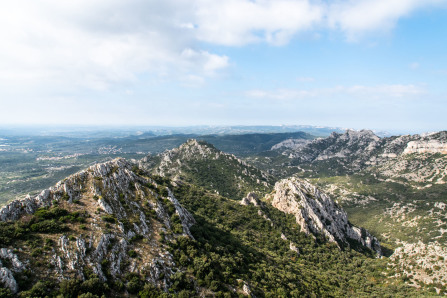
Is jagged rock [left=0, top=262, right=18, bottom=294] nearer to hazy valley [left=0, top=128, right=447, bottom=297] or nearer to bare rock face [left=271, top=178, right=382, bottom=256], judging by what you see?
hazy valley [left=0, top=128, right=447, bottom=297]

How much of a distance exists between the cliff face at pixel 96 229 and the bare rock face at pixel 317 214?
219 ft

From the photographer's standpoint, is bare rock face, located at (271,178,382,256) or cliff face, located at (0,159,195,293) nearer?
cliff face, located at (0,159,195,293)

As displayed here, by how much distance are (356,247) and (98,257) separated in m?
105

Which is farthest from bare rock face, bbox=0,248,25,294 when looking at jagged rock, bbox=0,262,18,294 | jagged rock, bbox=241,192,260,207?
jagged rock, bbox=241,192,260,207

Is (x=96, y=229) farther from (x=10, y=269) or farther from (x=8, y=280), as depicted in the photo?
(x=8, y=280)

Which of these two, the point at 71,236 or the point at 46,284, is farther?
the point at 71,236

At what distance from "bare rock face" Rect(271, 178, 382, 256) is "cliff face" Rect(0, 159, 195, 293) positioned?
66662 millimetres

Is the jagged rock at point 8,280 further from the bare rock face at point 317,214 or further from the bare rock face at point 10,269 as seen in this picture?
the bare rock face at point 317,214

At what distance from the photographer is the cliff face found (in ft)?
93.8

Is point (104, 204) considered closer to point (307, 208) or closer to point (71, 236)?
point (71, 236)

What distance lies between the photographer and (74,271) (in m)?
28.0

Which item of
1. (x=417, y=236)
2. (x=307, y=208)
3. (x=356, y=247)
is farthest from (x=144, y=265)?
(x=417, y=236)

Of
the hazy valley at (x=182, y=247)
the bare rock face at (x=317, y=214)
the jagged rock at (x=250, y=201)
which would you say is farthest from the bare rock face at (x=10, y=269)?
the bare rock face at (x=317, y=214)

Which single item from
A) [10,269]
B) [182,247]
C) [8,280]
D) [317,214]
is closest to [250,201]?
[317,214]
